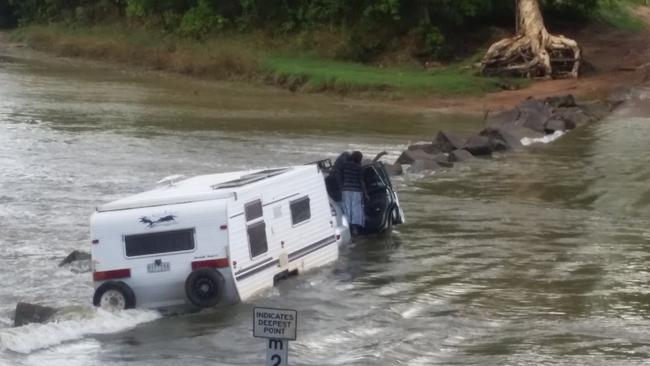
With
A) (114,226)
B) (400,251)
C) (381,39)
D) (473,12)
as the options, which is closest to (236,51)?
(381,39)

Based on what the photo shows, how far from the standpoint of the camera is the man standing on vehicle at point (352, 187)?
19312 mm

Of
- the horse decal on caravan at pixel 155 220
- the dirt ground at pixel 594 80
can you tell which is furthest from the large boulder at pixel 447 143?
the horse decal on caravan at pixel 155 220

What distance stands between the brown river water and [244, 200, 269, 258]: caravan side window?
604 mm

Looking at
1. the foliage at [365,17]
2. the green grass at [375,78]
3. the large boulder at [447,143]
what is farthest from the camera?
the foliage at [365,17]

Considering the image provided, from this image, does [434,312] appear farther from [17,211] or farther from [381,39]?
[381,39]

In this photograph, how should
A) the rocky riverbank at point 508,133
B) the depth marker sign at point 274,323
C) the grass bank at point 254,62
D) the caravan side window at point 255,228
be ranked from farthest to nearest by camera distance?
the grass bank at point 254,62 → the rocky riverbank at point 508,133 → the caravan side window at point 255,228 → the depth marker sign at point 274,323

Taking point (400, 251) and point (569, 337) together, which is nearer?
point (569, 337)

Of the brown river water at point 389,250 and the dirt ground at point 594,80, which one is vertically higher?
the dirt ground at point 594,80

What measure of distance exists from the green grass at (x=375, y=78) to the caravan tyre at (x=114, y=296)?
29.5 metres

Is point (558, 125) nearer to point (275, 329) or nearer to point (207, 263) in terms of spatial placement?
point (207, 263)

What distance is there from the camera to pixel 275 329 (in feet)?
24.7

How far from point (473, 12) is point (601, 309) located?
115ft

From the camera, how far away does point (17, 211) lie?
74.0ft

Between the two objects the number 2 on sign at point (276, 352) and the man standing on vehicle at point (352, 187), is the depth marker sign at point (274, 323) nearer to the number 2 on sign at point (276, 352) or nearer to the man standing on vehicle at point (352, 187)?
the number 2 on sign at point (276, 352)
